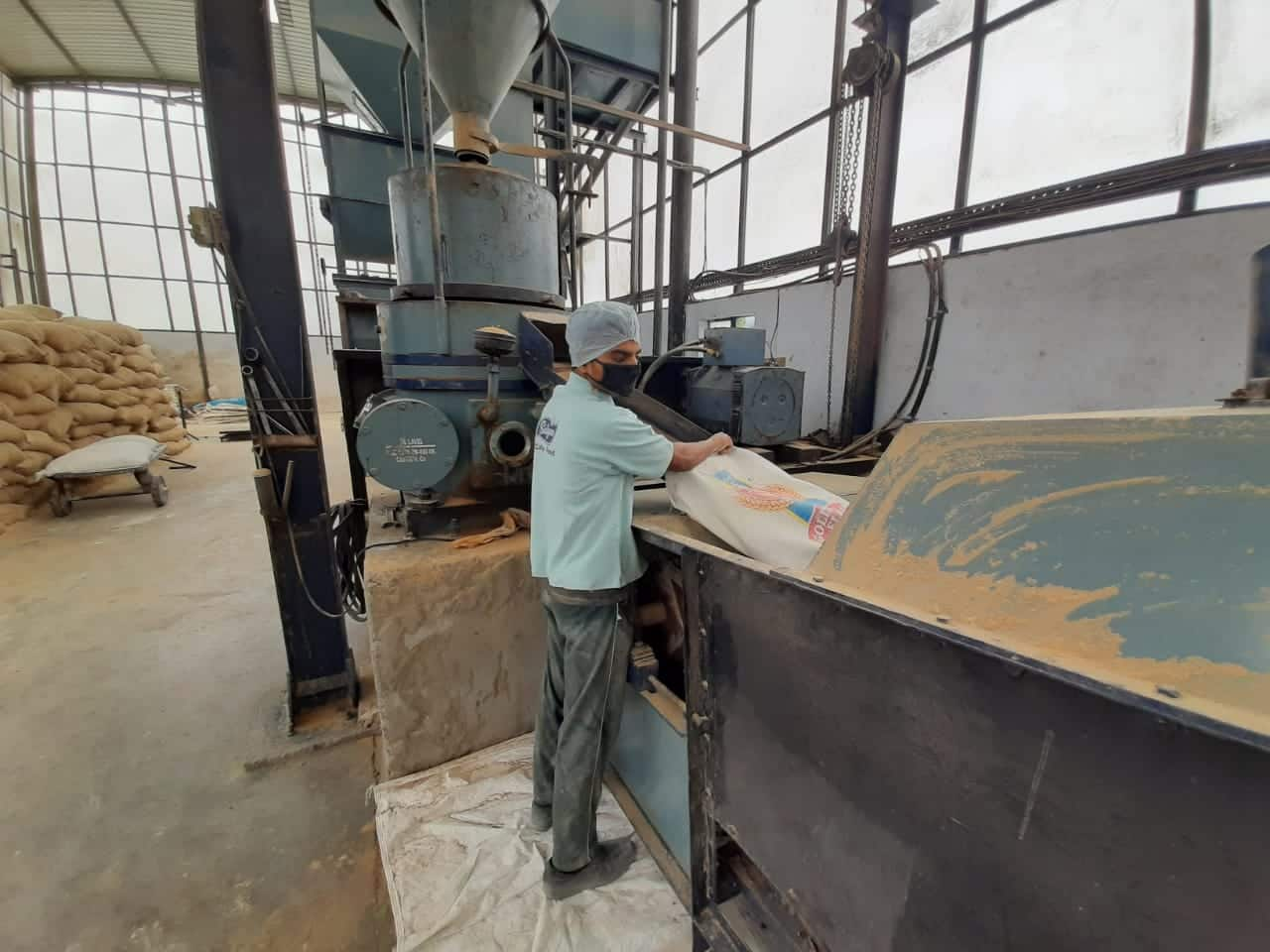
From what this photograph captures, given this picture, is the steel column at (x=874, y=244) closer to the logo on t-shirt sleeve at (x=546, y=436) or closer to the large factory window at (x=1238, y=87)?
the large factory window at (x=1238, y=87)

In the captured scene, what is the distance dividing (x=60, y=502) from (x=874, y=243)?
6.99 m

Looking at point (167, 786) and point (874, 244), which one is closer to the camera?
point (167, 786)

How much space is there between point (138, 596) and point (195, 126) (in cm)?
1373

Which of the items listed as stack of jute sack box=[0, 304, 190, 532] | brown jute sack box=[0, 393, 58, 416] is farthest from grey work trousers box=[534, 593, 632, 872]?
brown jute sack box=[0, 393, 58, 416]

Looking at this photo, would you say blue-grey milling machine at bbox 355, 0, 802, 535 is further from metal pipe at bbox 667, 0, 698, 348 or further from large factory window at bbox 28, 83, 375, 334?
large factory window at bbox 28, 83, 375, 334

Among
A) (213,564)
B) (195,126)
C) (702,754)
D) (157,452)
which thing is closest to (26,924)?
(702,754)

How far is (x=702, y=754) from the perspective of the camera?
3.58ft

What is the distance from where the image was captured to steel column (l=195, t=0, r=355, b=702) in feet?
5.41

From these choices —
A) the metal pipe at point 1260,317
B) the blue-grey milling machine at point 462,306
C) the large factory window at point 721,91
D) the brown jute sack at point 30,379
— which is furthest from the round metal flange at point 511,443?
the brown jute sack at point 30,379

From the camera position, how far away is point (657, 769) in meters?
1.43

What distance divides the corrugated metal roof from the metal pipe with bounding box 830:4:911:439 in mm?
8706

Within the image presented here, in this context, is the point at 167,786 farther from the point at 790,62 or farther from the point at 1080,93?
the point at 790,62

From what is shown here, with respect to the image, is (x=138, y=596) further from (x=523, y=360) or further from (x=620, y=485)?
(x=620, y=485)

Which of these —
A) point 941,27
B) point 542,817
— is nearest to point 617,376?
point 542,817
